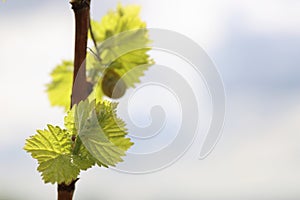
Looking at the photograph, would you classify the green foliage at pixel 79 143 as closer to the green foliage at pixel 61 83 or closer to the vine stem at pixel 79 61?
the vine stem at pixel 79 61

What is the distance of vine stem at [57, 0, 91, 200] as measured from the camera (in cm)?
39

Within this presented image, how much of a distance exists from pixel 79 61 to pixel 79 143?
8 cm

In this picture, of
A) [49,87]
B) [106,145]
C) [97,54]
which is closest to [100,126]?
[106,145]

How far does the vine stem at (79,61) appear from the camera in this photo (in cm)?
39

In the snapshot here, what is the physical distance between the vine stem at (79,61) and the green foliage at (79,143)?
11 millimetres

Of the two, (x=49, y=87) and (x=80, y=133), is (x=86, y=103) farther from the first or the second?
(x=49, y=87)

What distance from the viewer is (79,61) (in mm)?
397

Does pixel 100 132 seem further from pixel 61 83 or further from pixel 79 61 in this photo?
pixel 61 83

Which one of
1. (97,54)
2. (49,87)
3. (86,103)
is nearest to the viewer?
(86,103)

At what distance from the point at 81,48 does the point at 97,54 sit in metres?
0.19

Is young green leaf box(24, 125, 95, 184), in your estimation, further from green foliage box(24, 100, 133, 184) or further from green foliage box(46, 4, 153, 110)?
green foliage box(46, 4, 153, 110)

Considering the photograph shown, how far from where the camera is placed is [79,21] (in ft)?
1.35

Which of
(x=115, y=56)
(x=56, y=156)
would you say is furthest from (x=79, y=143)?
(x=115, y=56)

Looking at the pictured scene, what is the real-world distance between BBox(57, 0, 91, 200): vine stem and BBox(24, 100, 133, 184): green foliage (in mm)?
11
